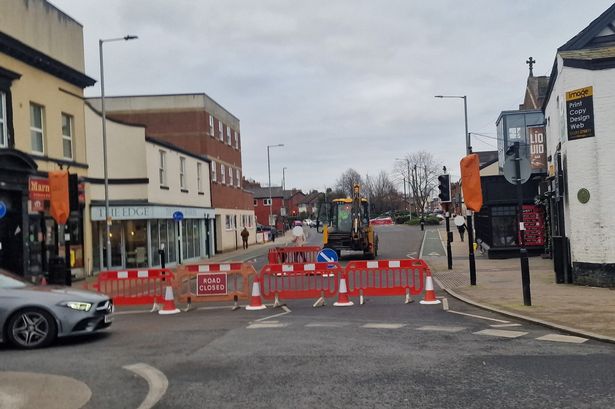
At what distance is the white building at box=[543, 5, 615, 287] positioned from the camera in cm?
1433

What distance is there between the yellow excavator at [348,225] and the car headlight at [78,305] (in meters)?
18.4

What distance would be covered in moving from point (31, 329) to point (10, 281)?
3.67ft

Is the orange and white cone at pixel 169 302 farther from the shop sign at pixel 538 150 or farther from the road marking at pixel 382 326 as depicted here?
the shop sign at pixel 538 150

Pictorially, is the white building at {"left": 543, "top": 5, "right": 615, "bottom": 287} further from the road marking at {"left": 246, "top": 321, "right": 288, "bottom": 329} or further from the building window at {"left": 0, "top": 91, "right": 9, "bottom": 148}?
the building window at {"left": 0, "top": 91, "right": 9, "bottom": 148}

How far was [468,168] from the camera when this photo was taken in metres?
15.8

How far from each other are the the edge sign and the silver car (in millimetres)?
12002

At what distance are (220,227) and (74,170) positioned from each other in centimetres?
1856

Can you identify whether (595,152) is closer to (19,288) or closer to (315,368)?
(315,368)

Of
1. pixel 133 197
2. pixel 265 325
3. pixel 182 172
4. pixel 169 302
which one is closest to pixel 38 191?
pixel 133 197

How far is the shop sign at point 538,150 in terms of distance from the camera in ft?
90.3

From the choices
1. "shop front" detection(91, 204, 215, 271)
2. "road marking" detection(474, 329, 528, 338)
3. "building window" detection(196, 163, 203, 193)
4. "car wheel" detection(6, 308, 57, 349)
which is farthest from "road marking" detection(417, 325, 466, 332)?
"building window" detection(196, 163, 203, 193)

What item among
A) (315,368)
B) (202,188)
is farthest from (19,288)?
(202,188)

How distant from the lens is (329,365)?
7.19 metres

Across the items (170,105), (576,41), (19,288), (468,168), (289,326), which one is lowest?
(289,326)
